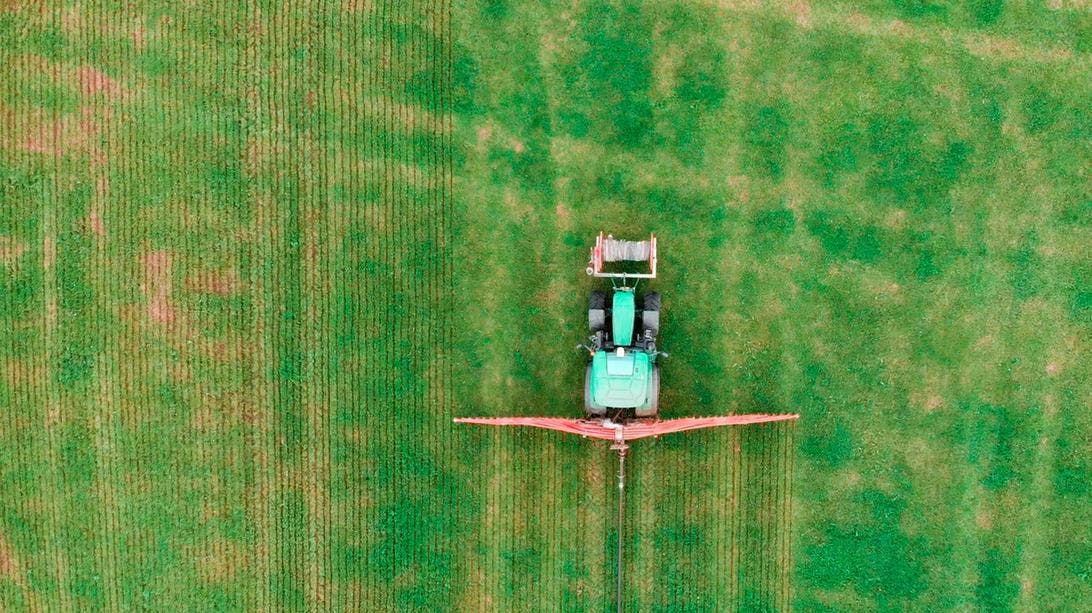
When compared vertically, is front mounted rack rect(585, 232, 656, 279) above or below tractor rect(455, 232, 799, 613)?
above

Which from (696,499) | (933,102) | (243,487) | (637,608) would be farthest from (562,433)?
(933,102)

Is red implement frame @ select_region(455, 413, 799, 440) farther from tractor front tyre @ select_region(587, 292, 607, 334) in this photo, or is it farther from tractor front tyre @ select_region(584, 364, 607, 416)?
tractor front tyre @ select_region(587, 292, 607, 334)

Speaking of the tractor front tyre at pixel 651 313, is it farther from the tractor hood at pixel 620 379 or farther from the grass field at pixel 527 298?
the tractor hood at pixel 620 379

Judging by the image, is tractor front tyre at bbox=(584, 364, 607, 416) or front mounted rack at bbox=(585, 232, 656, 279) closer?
front mounted rack at bbox=(585, 232, 656, 279)

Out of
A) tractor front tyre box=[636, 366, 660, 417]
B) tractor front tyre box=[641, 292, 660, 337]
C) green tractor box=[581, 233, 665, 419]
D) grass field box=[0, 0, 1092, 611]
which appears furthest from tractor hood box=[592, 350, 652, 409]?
grass field box=[0, 0, 1092, 611]

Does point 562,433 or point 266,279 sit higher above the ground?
point 266,279

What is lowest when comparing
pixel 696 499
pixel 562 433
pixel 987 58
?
pixel 696 499

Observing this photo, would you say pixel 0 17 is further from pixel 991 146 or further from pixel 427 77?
pixel 991 146
